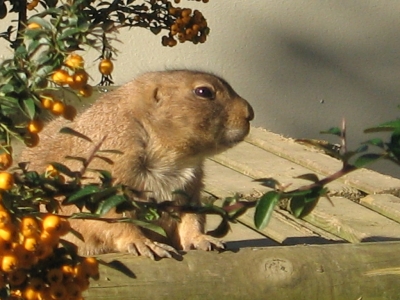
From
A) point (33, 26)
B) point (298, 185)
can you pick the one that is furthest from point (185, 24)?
point (33, 26)

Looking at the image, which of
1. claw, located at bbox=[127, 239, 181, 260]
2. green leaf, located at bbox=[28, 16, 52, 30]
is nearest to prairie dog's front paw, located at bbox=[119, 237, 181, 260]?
claw, located at bbox=[127, 239, 181, 260]

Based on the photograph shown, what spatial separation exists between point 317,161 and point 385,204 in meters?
0.73

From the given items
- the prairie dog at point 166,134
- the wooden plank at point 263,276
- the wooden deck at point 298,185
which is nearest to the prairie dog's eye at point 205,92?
the prairie dog at point 166,134

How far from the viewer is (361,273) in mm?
2646

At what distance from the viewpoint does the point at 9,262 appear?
172cm

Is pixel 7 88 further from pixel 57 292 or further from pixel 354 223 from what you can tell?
pixel 354 223

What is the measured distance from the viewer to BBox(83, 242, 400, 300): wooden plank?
96.0 inches

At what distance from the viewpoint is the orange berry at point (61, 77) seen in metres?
1.72

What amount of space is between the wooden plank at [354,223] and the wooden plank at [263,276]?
1.03 metres

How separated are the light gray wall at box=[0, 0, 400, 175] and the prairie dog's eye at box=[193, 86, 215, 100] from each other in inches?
91.9

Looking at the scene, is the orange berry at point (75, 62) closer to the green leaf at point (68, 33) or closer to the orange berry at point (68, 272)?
the green leaf at point (68, 33)

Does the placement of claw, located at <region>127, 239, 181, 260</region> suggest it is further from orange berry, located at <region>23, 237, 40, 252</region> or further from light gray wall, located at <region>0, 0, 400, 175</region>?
light gray wall, located at <region>0, 0, 400, 175</region>

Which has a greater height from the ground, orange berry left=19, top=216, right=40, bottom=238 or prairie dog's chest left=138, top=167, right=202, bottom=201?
orange berry left=19, top=216, right=40, bottom=238

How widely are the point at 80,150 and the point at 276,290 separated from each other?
50.4 inches
